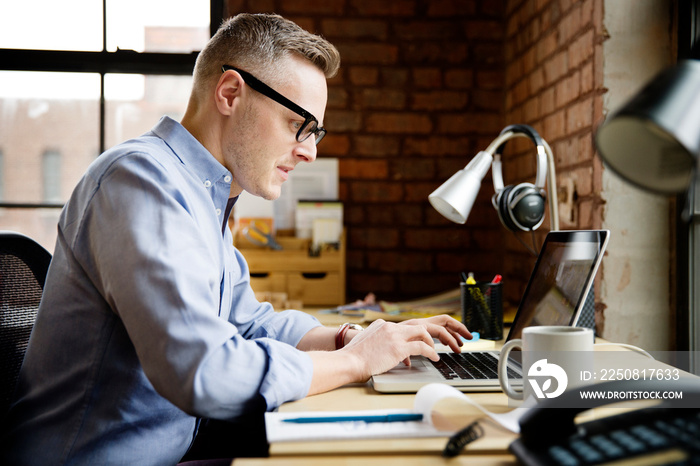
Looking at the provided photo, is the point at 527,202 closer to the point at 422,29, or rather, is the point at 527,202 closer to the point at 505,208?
the point at 505,208

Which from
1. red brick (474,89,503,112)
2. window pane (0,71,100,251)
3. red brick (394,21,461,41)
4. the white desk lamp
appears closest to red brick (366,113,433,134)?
red brick (474,89,503,112)

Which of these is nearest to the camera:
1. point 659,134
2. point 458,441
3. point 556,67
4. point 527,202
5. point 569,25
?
point 659,134

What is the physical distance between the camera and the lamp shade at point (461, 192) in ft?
3.88

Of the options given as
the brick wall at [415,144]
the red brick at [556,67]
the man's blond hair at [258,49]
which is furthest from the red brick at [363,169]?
the man's blond hair at [258,49]

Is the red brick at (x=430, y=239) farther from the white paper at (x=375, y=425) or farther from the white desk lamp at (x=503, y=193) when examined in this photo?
the white paper at (x=375, y=425)

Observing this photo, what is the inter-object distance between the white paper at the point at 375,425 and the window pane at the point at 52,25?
2295mm

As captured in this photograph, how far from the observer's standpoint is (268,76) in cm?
111

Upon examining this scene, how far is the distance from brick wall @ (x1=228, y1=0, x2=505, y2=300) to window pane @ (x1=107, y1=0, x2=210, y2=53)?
2.59ft

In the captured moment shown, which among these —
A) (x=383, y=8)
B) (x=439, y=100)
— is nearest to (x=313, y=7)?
(x=383, y=8)

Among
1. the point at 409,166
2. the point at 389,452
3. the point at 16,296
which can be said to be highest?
the point at 409,166

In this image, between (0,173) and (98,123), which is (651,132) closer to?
(98,123)

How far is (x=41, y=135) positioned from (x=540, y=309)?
2.26m

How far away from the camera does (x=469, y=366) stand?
1.04 metres

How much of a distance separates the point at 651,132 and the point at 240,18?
900 millimetres
